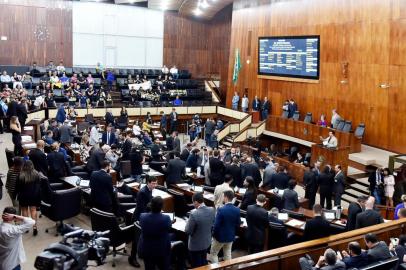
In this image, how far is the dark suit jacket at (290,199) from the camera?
28.6 ft

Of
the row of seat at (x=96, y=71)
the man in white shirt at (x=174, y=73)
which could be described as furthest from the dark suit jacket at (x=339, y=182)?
the man in white shirt at (x=174, y=73)

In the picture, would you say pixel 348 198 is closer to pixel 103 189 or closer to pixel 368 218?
pixel 368 218

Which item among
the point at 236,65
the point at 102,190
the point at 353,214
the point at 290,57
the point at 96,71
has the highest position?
the point at 290,57

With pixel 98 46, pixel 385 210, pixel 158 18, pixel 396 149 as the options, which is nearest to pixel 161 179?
pixel 385 210

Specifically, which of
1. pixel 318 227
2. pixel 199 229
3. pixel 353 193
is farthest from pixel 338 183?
pixel 199 229

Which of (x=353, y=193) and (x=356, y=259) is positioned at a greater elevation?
(x=356, y=259)

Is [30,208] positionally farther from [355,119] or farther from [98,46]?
[98,46]

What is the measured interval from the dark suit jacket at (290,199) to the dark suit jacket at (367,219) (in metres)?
1.60

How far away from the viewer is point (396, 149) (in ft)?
49.5

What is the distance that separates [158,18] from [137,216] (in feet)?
69.7

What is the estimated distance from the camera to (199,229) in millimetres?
6160

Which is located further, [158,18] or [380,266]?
[158,18]

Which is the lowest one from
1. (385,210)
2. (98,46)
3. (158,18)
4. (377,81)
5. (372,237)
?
(385,210)

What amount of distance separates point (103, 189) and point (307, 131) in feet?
35.9
